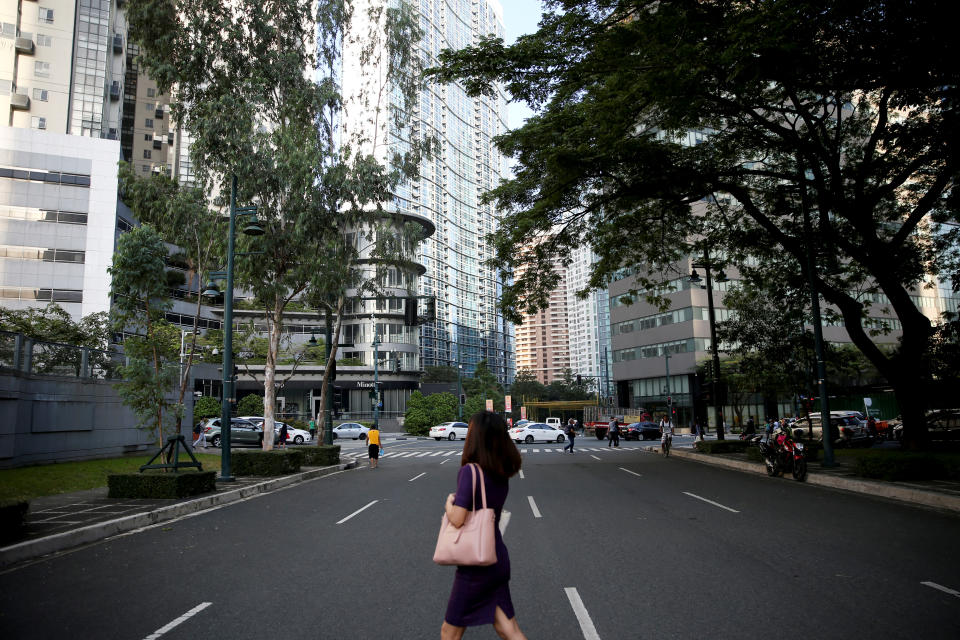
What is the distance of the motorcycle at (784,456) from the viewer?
1544 cm

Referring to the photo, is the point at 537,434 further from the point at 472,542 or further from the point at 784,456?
the point at 472,542

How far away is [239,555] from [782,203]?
20.4 metres

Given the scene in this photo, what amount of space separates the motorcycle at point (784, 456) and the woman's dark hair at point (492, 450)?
1448 cm

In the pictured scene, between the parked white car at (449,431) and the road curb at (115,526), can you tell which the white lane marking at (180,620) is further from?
the parked white car at (449,431)

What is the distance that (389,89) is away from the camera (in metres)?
24.9

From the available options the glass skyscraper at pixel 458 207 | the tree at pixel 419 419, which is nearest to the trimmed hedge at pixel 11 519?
the tree at pixel 419 419

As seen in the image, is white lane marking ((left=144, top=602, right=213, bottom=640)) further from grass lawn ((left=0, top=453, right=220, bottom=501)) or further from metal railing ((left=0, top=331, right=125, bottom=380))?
metal railing ((left=0, top=331, right=125, bottom=380))

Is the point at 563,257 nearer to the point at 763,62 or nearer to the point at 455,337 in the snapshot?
the point at 763,62

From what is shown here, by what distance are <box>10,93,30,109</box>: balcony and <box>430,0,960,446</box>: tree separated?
60.4m

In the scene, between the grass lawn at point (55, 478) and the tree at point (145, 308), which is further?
the tree at point (145, 308)

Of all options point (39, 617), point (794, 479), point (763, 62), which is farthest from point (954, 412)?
point (39, 617)

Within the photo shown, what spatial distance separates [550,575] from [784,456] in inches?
485

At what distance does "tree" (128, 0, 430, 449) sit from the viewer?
787 inches


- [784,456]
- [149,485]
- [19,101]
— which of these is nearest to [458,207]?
[19,101]
